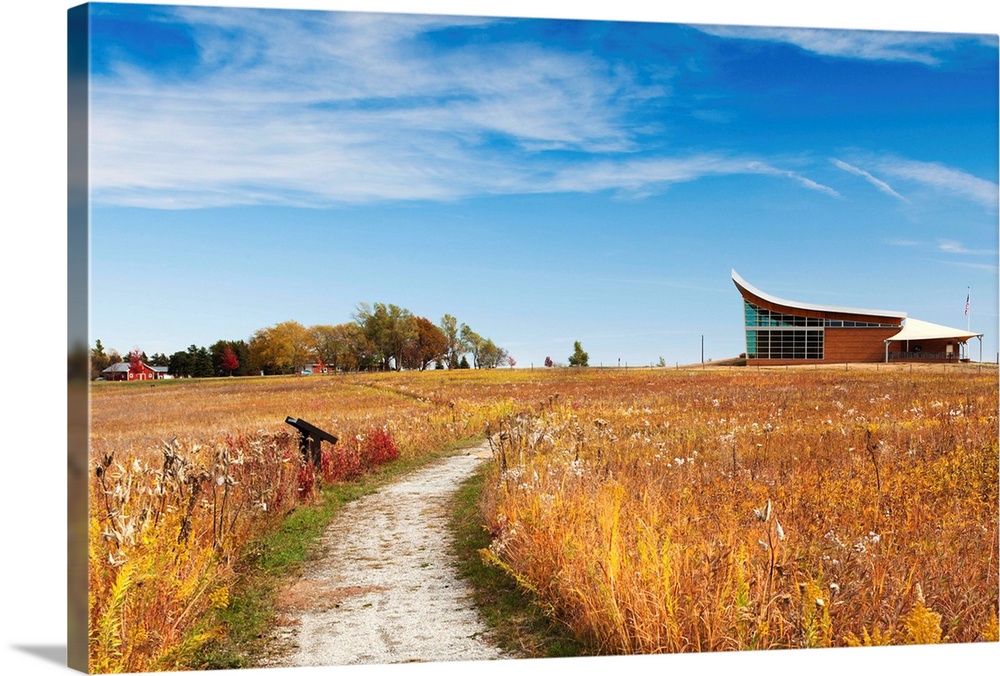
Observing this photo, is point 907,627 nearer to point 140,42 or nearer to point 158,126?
point 158,126

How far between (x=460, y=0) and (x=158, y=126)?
113 inches

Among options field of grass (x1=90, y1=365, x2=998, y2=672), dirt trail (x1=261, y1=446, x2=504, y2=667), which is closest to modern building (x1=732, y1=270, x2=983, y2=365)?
field of grass (x1=90, y1=365, x2=998, y2=672)

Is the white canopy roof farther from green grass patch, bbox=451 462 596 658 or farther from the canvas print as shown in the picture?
green grass patch, bbox=451 462 596 658

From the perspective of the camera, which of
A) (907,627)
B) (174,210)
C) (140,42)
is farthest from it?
(174,210)

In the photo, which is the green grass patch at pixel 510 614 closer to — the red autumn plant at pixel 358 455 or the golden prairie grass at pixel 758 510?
the golden prairie grass at pixel 758 510

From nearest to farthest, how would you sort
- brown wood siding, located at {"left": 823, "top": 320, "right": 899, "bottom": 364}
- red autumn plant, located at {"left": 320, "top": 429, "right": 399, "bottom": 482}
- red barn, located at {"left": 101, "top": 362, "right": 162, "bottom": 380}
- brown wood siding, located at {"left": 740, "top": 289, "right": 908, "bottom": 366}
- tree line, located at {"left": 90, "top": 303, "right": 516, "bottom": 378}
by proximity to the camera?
1. red barn, located at {"left": 101, "top": 362, "right": 162, "bottom": 380}
2. tree line, located at {"left": 90, "top": 303, "right": 516, "bottom": 378}
3. brown wood siding, located at {"left": 740, "top": 289, "right": 908, "bottom": 366}
4. brown wood siding, located at {"left": 823, "top": 320, "right": 899, "bottom": 364}
5. red autumn plant, located at {"left": 320, "top": 429, "right": 399, "bottom": 482}

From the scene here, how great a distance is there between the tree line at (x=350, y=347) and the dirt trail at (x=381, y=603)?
1848 mm

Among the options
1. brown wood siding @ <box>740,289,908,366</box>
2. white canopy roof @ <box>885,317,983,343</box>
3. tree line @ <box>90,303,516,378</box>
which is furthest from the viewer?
brown wood siding @ <box>740,289,908,366</box>

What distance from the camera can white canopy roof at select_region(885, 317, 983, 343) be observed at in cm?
817

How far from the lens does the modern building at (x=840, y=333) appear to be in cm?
835

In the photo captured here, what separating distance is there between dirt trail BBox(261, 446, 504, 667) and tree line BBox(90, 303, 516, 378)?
72.7 inches

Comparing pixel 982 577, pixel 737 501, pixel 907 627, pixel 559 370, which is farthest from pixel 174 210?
pixel 982 577

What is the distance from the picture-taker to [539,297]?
853cm

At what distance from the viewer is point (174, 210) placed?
7.06m
